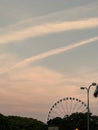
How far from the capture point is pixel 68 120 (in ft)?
481

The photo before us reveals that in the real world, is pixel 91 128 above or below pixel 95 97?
above

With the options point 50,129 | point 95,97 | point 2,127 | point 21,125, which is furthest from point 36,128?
point 50,129

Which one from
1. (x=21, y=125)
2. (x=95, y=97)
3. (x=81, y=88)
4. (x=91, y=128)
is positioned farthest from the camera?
(x=21, y=125)

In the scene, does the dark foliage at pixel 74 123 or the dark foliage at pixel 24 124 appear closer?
the dark foliage at pixel 74 123

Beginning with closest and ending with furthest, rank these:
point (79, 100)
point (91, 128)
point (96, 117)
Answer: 1. point (79, 100)
2. point (91, 128)
3. point (96, 117)

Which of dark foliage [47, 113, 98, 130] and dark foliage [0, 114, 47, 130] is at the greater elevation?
dark foliage [0, 114, 47, 130]

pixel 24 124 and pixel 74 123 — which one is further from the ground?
pixel 24 124

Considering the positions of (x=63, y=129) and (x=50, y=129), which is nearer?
(x=50, y=129)

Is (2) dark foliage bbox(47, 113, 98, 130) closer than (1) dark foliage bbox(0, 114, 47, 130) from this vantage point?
Yes

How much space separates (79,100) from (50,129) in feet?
120

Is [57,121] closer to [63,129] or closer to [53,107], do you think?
[63,129]

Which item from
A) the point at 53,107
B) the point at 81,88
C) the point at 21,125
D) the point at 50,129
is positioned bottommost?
the point at 50,129

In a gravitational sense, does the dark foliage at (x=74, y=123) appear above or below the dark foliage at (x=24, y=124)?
below

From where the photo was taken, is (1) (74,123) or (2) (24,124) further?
(2) (24,124)
